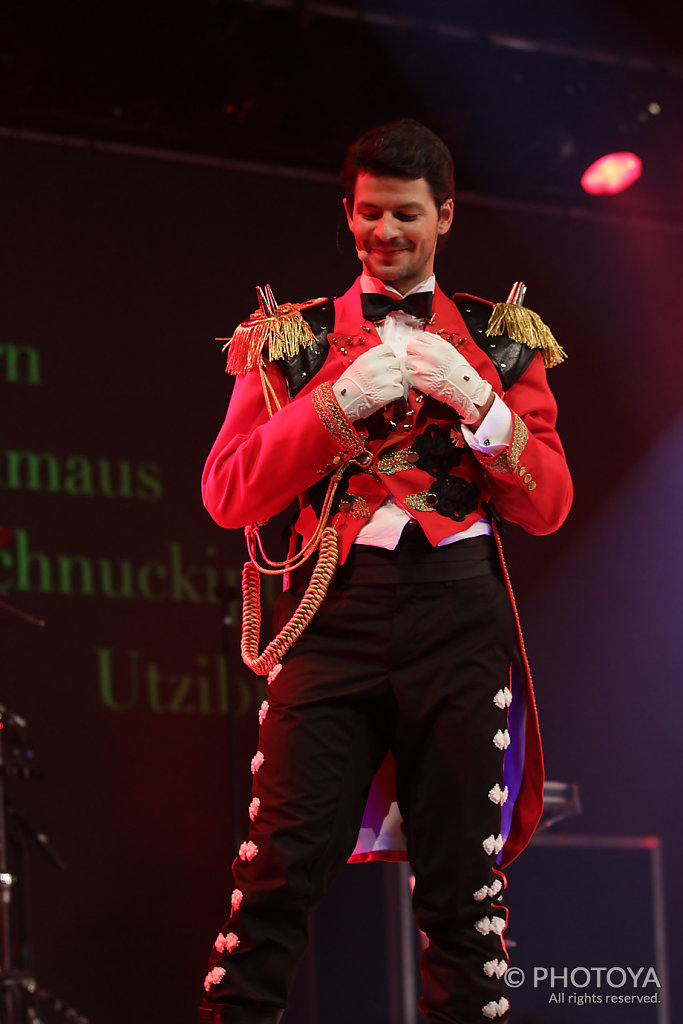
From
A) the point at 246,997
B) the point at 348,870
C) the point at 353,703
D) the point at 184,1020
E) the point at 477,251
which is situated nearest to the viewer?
the point at 246,997

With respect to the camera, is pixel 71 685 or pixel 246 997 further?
pixel 71 685

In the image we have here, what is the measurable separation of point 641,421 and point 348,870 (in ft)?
8.27

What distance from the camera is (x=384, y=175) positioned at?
203 centimetres

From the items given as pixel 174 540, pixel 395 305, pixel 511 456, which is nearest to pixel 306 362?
pixel 395 305

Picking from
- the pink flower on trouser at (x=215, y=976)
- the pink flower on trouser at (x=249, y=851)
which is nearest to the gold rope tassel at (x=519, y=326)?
the pink flower on trouser at (x=249, y=851)

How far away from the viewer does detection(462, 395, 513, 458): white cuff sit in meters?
1.95

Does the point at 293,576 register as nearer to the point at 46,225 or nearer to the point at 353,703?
the point at 353,703

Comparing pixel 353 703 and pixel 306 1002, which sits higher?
pixel 353 703

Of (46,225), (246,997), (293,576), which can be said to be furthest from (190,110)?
(246,997)

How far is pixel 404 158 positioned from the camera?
79.4 inches

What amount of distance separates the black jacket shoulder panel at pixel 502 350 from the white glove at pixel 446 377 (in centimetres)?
20

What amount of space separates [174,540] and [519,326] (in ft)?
9.71

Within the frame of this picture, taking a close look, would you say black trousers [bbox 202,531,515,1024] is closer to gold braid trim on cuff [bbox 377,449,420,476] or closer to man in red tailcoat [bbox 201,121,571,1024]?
man in red tailcoat [bbox 201,121,571,1024]

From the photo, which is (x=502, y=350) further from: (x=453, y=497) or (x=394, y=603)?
(x=394, y=603)
